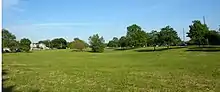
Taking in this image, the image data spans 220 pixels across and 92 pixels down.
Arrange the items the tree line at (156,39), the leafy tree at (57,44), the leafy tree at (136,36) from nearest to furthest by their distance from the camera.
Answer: the tree line at (156,39) → the leafy tree at (136,36) → the leafy tree at (57,44)

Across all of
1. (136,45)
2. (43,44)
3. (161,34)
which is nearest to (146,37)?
(136,45)

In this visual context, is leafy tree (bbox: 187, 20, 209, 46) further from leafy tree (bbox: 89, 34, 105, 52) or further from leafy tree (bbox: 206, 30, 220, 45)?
leafy tree (bbox: 89, 34, 105, 52)

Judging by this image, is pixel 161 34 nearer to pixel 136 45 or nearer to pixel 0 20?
pixel 136 45

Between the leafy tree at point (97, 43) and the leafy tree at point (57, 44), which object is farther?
the leafy tree at point (57, 44)

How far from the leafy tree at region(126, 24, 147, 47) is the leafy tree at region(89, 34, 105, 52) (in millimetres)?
10143

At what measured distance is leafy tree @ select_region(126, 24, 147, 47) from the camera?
106 meters

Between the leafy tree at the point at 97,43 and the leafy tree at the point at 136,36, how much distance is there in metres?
10.1

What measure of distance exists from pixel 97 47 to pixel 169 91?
93.7 m

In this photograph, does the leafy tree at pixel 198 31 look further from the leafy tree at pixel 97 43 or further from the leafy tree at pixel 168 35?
the leafy tree at pixel 97 43

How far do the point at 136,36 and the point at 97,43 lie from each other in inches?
525

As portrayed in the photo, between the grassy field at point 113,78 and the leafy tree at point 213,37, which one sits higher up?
the leafy tree at point 213,37

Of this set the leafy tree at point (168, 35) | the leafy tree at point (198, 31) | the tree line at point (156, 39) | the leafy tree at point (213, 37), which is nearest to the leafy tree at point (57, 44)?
the tree line at point (156, 39)

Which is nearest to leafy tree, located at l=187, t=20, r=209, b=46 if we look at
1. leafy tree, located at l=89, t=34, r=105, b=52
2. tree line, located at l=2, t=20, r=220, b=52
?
tree line, located at l=2, t=20, r=220, b=52

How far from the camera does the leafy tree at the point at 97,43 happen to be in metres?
107
